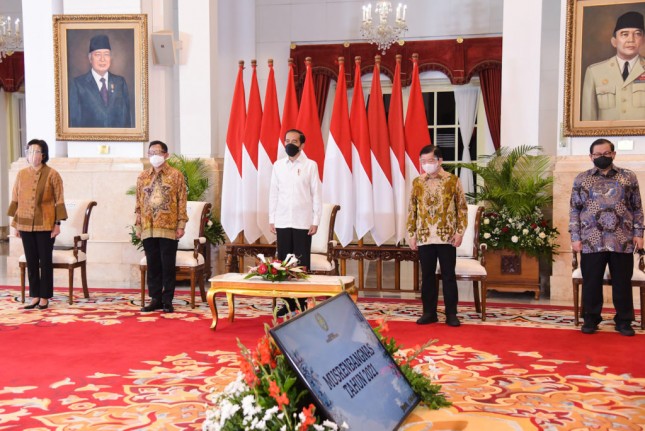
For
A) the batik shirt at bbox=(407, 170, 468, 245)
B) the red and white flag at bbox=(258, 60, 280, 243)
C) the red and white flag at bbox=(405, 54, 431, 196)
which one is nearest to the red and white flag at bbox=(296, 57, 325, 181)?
the red and white flag at bbox=(258, 60, 280, 243)

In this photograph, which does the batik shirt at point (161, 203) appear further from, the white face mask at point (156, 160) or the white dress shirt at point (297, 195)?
the white dress shirt at point (297, 195)

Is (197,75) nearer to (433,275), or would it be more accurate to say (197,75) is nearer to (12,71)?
(433,275)

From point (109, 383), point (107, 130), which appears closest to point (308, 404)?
point (109, 383)

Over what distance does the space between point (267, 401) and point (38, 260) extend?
16.6 ft

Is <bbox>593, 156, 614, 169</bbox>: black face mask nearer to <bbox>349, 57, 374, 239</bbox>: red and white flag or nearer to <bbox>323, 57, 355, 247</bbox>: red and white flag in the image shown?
<bbox>349, 57, 374, 239</bbox>: red and white flag

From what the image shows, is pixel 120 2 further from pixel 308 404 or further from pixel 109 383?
pixel 308 404

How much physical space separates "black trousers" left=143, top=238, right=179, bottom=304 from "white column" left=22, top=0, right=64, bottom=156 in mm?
2992

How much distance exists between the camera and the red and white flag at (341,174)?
8.09 m

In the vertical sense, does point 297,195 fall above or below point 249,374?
Result: above

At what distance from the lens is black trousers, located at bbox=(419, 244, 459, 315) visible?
607 cm

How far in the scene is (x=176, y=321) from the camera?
20.3ft

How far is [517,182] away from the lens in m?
7.58

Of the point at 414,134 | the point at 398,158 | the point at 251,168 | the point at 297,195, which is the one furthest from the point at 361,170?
the point at 297,195

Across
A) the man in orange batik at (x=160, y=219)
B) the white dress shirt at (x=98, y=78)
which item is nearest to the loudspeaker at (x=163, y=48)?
the white dress shirt at (x=98, y=78)
